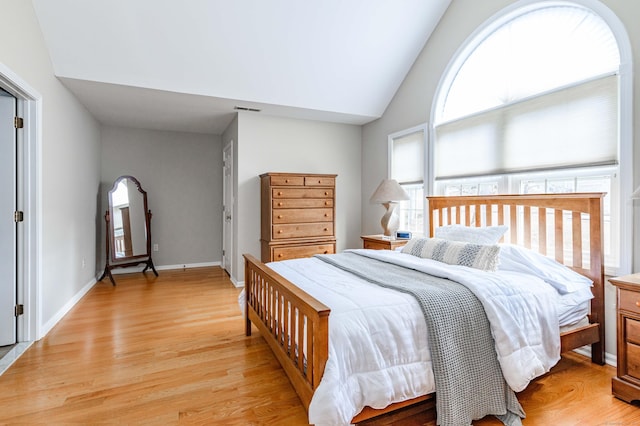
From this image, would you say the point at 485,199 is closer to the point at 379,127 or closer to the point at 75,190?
the point at 379,127

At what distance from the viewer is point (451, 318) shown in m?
1.72

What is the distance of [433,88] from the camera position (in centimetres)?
381

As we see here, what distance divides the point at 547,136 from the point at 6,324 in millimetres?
4640

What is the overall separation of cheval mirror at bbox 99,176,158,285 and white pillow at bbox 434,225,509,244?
4.43 m

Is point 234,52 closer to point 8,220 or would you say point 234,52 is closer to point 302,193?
point 302,193

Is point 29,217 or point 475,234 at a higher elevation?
point 29,217

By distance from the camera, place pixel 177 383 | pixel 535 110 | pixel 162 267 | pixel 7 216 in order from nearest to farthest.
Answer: pixel 177 383 → pixel 7 216 → pixel 535 110 → pixel 162 267

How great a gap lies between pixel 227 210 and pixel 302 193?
1.69 metres

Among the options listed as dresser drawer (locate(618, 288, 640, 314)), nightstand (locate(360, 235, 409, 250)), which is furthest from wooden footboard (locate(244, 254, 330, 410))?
dresser drawer (locate(618, 288, 640, 314))

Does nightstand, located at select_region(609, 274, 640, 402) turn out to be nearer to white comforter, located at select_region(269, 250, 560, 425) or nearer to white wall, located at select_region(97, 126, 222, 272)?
white comforter, located at select_region(269, 250, 560, 425)

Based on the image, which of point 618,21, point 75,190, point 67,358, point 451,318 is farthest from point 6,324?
point 618,21

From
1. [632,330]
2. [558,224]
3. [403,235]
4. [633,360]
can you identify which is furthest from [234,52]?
[633,360]

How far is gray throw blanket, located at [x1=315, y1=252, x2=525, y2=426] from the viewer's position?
163 cm

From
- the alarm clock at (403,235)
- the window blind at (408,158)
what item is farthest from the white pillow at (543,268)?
the window blind at (408,158)
